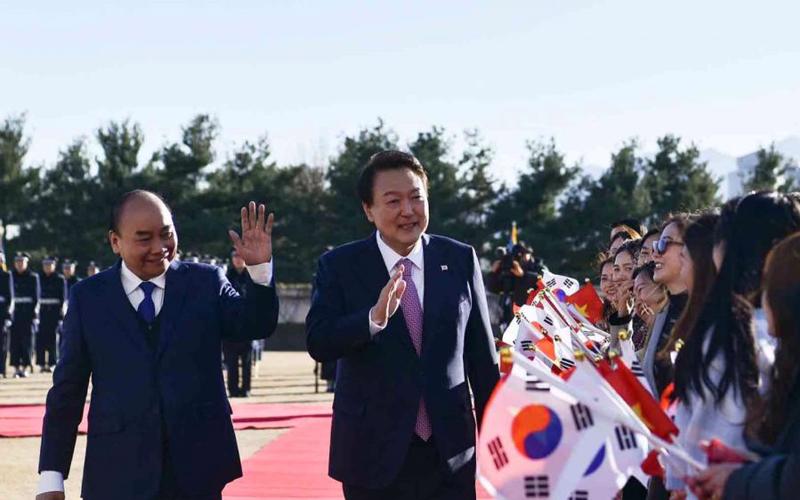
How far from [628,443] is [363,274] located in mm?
1554

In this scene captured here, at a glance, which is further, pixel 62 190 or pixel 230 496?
pixel 62 190

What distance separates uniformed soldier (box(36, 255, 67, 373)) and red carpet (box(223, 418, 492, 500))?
10280mm

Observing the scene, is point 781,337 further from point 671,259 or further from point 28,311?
point 28,311

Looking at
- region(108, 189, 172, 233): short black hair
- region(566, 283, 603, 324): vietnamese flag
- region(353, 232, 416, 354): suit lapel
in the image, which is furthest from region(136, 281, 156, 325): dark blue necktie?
region(566, 283, 603, 324): vietnamese flag

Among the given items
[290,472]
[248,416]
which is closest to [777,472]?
[290,472]

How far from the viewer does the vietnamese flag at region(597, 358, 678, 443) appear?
10.5ft

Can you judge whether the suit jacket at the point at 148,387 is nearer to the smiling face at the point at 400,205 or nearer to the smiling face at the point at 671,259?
the smiling face at the point at 400,205

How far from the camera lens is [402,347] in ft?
14.3

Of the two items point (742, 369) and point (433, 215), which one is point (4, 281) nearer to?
point (742, 369)

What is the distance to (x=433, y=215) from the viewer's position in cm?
3825

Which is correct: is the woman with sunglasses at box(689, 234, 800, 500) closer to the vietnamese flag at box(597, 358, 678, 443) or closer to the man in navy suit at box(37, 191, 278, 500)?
the vietnamese flag at box(597, 358, 678, 443)

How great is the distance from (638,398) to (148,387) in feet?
5.83

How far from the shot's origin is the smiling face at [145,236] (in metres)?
4.38

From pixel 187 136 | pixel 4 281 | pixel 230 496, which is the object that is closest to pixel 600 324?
pixel 230 496
